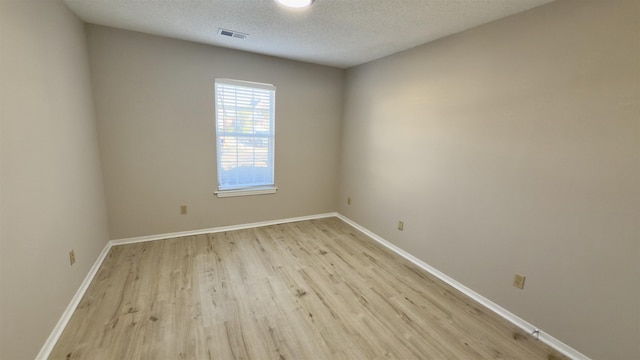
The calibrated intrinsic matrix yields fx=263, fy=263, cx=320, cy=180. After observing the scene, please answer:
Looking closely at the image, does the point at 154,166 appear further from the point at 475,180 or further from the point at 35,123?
the point at 475,180

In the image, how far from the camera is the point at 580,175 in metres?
1.68

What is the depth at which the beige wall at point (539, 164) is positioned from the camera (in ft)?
5.01

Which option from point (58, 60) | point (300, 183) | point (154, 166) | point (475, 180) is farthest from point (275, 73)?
point (475, 180)

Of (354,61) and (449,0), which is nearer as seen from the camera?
(449,0)

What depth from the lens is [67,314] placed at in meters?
1.89

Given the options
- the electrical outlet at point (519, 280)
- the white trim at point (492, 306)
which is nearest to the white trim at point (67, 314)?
the white trim at point (492, 306)

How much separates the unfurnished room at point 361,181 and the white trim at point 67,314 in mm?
17

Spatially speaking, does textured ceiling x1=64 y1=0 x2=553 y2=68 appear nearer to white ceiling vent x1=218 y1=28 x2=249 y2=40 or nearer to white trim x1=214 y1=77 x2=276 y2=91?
white ceiling vent x1=218 y1=28 x2=249 y2=40

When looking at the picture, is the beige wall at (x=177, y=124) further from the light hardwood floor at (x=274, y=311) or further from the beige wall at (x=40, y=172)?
the light hardwood floor at (x=274, y=311)

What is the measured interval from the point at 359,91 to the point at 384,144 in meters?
0.94

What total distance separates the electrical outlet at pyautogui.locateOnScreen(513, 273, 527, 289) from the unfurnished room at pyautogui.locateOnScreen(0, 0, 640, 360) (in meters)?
0.01

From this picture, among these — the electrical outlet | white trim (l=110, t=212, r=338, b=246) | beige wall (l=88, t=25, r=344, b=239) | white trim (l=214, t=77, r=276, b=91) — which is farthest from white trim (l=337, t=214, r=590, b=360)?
white trim (l=214, t=77, r=276, b=91)

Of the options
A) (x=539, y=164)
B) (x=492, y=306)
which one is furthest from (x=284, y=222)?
(x=539, y=164)

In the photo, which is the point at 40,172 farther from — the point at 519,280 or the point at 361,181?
the point at 519,280
